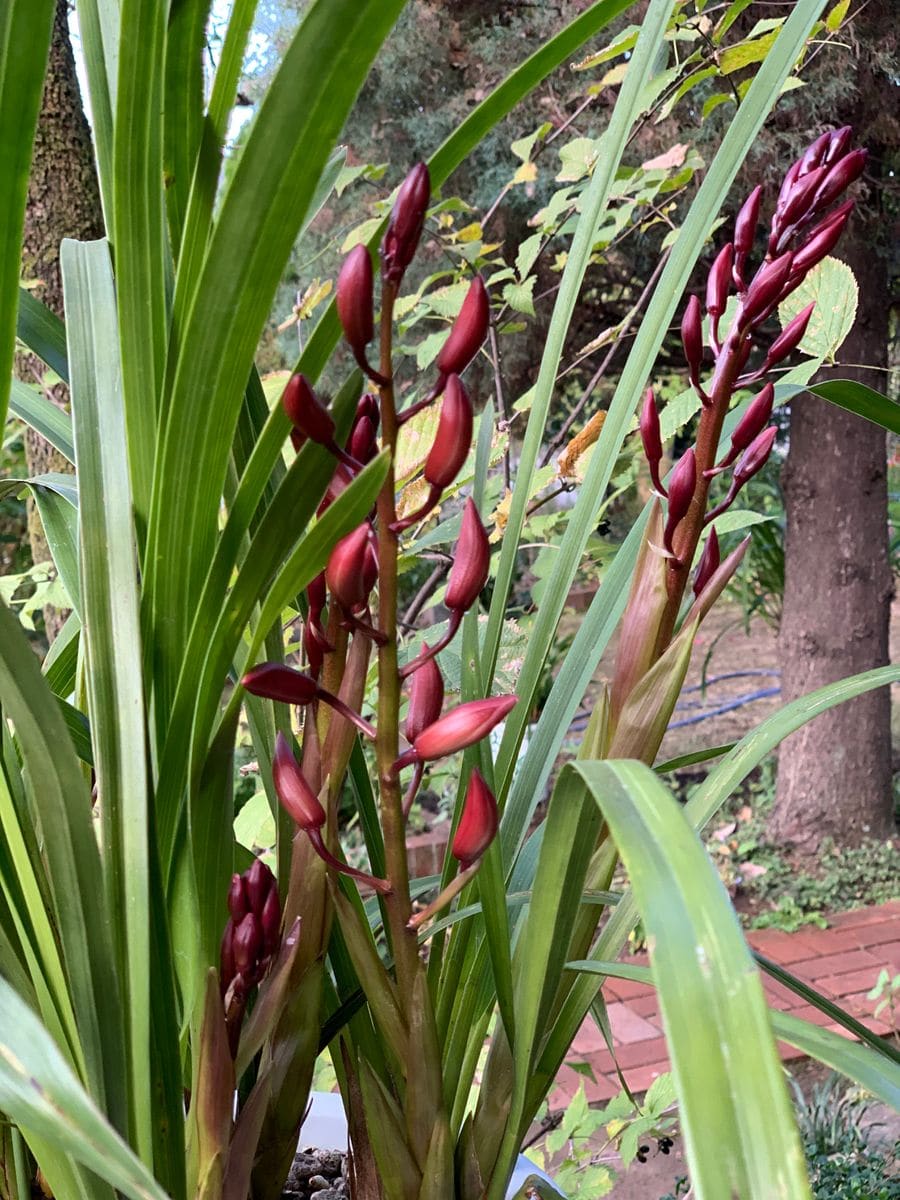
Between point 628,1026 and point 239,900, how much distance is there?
6.54 ft

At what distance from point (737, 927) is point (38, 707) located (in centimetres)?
21

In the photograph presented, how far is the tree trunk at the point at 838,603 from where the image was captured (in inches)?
102

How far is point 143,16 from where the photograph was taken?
31 cm

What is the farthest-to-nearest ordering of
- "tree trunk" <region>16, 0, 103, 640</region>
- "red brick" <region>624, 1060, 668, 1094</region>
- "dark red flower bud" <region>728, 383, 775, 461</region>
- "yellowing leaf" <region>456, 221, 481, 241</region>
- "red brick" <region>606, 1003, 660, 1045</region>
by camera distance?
"red brick" <region>606, 1003, 660, 1045</region>
"red brick" <region>624, 1060, 668, 1094</region>
"yellowing leaf" <region>456, 221, 481, 241</region>
"tree trunk" <region>16, 0, 103, 640</region>
"dark red flower bud" <region>728, 383, 775, 461</region>

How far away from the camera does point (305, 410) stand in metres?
0.29

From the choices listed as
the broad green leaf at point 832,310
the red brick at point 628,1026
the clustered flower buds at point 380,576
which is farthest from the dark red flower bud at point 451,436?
the red brick at point 628,1026

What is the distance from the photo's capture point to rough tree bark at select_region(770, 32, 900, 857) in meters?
2.58

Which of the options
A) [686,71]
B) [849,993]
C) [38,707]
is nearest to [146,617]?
[38,707]

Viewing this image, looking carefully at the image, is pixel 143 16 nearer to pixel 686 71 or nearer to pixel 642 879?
pixel 642 879

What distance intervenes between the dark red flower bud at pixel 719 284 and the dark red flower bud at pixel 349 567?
0.69ft

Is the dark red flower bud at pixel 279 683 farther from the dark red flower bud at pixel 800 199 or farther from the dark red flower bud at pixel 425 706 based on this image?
the dark red flower bud at pixel 800 199

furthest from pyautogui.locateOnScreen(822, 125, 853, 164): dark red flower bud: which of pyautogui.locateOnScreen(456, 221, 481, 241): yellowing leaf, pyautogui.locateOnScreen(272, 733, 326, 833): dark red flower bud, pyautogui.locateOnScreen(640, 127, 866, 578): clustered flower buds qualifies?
pyautogui.locateOnScreen(456, 221, 481, 241): yellowing leaf

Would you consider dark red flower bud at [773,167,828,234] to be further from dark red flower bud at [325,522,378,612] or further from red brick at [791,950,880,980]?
red brick at [791,950,880,980]

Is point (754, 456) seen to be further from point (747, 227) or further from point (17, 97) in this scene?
point (17, 97)
